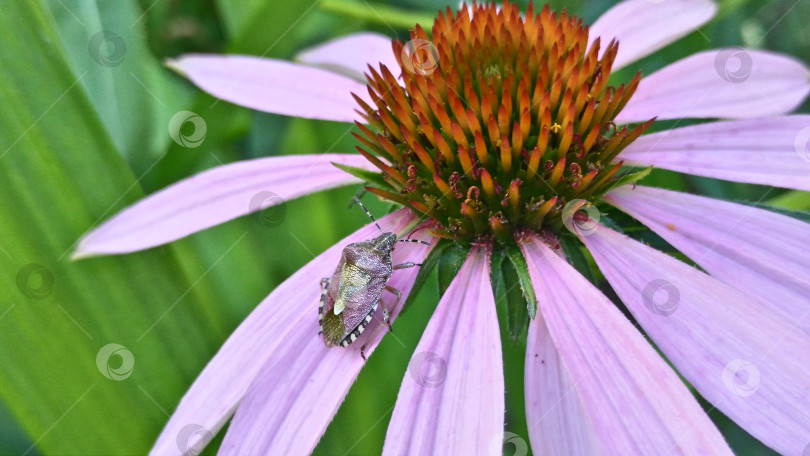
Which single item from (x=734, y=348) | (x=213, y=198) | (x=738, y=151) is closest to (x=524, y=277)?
(x=734, y=348)

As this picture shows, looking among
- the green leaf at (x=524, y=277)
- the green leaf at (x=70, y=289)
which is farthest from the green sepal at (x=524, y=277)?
the green leaf at (x=70, y=289)

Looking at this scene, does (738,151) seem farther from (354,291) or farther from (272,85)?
(272,85)

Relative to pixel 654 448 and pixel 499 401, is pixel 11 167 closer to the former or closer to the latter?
pixel 499 401

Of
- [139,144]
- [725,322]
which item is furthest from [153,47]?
[725,322]

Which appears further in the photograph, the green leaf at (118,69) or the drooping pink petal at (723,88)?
the green leaf at (118,69)

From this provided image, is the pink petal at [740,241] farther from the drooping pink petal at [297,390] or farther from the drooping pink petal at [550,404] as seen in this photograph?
the drooping pink petal at [297,390]

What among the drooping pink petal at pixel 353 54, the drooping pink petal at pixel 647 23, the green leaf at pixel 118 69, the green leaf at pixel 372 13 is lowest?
the green leaf at pixel 118 69

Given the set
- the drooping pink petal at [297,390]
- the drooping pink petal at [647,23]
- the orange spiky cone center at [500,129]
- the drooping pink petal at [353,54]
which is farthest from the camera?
the drooping pink petal at [353,54]
